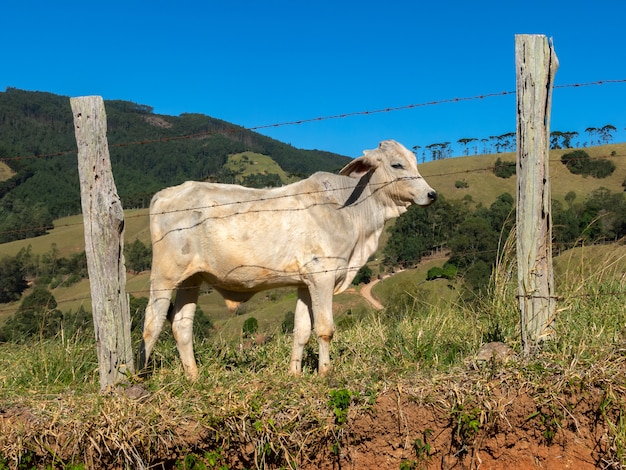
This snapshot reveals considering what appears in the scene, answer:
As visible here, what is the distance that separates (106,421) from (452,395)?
2.85 m

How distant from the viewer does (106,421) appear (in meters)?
5.00

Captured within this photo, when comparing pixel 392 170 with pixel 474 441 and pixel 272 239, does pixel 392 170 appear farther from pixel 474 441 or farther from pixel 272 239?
pixel 474 441

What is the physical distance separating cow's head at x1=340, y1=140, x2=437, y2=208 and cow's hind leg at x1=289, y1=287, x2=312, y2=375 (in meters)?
1.37

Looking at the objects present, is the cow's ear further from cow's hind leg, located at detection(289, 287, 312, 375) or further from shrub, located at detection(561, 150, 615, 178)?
shrub, located at detection(561, 150, 615, 178)

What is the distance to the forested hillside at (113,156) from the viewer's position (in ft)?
333

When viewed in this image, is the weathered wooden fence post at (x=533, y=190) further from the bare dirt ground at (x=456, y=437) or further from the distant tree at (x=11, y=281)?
the distant tree at (x=11, y=281)

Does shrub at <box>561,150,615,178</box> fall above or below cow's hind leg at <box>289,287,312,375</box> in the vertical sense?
above

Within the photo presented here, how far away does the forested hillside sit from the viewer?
101438mm

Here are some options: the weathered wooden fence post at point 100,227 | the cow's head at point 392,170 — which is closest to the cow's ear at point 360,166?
the cow's head at point 392,170

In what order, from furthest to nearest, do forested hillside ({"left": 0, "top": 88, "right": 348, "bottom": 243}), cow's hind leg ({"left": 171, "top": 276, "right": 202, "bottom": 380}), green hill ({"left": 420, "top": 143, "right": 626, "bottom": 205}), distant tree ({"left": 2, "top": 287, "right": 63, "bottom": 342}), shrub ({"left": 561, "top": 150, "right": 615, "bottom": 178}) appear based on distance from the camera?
forested hillside ({"left": 0, "top": 88, "right": 348, "bottom": 243}) < shrub ({"left": 561, "top": 150, "right": 615, "bottom": 178}) < green hill ({"left": 420, "top": 143, "right": 626, "bottom": 205}) < distant tree ({"left": 2, "top": 287, "right": 63, "bottom": 342}) < cow's hind leg ({"left": 171, "top": 276, "right": 202, "bottom": 380})

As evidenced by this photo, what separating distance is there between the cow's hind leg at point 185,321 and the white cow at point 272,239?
0.01 m

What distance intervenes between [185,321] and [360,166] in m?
2.47

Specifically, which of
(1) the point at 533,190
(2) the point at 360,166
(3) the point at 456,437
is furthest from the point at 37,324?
(1) the point at 533,190

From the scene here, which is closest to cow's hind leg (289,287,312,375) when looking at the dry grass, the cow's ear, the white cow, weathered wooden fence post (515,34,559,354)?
the white cow
